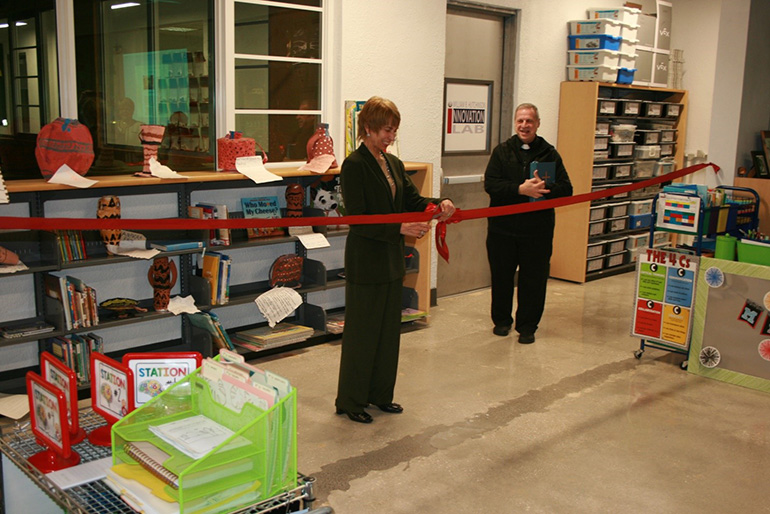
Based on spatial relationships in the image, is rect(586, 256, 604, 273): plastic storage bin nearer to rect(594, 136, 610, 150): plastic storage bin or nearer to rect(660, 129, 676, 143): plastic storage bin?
rect(594, 136, 610, 150): plastic storage bin

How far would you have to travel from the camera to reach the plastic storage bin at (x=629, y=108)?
7559 mm

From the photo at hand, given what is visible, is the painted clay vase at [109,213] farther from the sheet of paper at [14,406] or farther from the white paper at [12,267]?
the sheet of paper at [14,406]

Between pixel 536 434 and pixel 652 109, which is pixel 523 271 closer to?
pixel 536 434

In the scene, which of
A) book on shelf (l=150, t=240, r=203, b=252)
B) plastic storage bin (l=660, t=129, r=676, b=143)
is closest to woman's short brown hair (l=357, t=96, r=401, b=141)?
book on shelf (l=150, t=240, r=203, b=252)

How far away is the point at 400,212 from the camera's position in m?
3.89

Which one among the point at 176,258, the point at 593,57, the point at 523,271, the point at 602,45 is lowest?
the point at 523,271

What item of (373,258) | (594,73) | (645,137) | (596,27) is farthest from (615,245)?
(373,258)

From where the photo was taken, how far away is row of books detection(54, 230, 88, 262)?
4.03 metres

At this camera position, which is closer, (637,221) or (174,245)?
(174,245)

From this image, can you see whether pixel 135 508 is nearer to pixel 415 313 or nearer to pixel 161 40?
pixel 161 40

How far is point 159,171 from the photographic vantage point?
4.35 meters

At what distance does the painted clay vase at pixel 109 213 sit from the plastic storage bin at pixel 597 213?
4.58m

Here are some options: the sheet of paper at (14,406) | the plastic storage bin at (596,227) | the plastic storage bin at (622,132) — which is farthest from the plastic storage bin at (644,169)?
the sheet of paper at (14,406)

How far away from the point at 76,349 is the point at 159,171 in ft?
3.53
